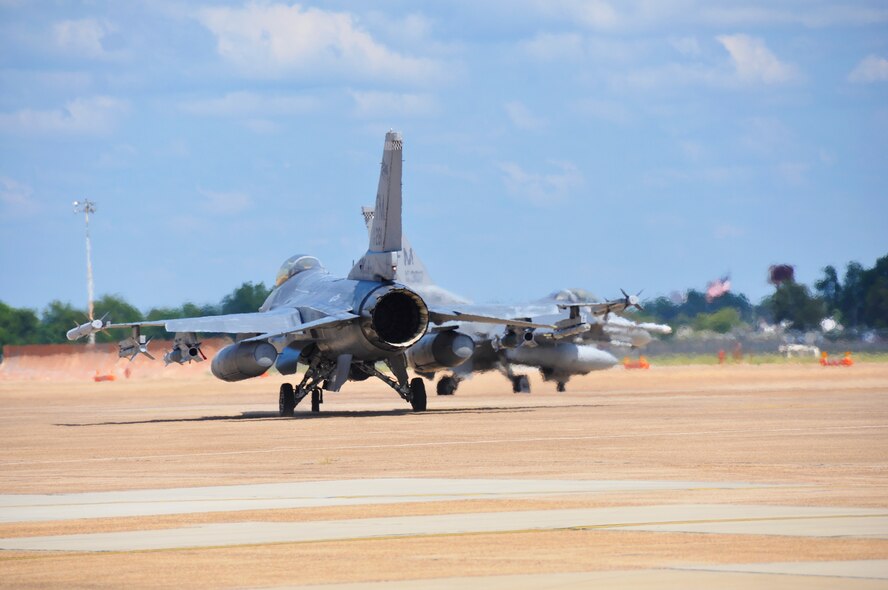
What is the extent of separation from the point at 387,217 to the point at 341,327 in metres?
2.68

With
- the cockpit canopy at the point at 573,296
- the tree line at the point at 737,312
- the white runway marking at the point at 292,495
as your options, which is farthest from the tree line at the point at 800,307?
the white runway marking at the point at 292,495

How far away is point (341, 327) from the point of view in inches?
1489

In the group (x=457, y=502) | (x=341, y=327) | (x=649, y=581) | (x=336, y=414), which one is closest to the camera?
(x=649, y=581)

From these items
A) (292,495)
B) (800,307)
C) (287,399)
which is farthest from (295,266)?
(800,307)

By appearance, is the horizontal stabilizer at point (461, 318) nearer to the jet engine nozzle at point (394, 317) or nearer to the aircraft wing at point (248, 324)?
the jet engine nozzle at point (394, 317)

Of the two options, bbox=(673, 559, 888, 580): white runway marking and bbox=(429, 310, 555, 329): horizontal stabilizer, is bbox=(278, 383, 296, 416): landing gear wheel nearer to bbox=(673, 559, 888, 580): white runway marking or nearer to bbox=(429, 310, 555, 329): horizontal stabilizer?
bbox=(429, 310, 555, 329): horizontal stabilizer

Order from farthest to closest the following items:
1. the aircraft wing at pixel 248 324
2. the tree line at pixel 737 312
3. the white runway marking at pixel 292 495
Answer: the tree line at pixel 737 312 → the aircraft wing at pixel 248 324 → the white runway marking at pixel 292 495

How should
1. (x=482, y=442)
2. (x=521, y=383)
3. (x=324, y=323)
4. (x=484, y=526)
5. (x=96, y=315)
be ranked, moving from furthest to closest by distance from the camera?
(x=96, y=315), (x=521, y=383), (x=324, y=323), (x=482, y=442), (x=484, y=526)

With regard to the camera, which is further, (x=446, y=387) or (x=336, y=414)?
(x=446, y=387)

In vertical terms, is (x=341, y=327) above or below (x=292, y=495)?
above

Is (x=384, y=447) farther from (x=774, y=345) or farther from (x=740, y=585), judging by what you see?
(x=774, y=345)

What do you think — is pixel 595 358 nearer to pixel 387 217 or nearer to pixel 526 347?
pixel 526 347

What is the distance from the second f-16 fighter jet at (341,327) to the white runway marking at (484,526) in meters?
21.6

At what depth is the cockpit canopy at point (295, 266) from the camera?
42406 mm
